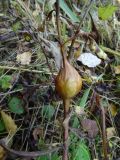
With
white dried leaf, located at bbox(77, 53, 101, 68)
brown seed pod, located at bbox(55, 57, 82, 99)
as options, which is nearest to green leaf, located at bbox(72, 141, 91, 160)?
brown seed pod, located at bbox(55, 57, 82, 99)

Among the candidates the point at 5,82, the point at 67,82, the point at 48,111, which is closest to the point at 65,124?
the point at 67,82

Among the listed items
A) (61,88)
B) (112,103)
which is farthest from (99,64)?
(61,88)

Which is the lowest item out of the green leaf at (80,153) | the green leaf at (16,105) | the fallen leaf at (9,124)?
the green leaf at (80,153)

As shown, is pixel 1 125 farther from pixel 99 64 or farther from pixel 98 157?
pixel 99 64

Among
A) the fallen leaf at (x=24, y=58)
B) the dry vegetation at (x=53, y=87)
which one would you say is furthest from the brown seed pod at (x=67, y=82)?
the fallen leaf at (x=24, y=58)

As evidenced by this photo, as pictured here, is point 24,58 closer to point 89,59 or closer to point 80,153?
point 89,59

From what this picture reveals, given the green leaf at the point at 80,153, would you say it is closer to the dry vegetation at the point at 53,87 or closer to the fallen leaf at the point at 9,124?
the dry vegetation at the point at 53,87
